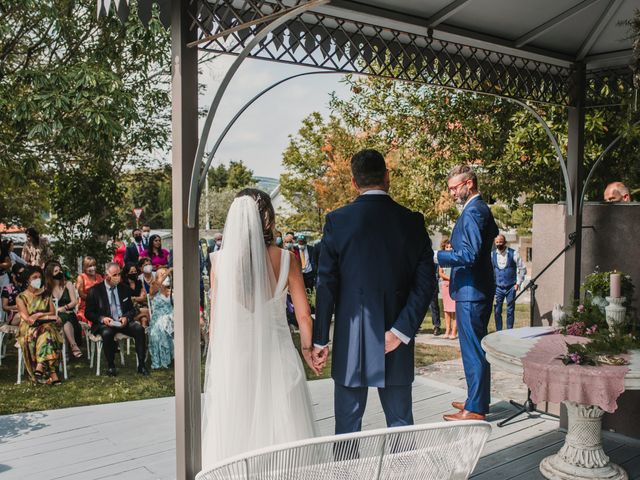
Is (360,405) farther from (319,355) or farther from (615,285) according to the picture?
(615,285)

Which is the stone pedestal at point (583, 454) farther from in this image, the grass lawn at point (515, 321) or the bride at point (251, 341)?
the grass lawn at point (515, 321)

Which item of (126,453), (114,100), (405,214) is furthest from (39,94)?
(405,214)

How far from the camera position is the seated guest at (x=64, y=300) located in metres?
7.98

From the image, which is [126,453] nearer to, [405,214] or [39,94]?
[405,214]

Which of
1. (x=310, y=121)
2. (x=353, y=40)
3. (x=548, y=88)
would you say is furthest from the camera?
(x=310, y=121)

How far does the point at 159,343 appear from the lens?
332 inches

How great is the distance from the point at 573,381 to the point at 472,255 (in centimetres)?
125

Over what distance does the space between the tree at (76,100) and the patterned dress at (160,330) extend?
2427 mm

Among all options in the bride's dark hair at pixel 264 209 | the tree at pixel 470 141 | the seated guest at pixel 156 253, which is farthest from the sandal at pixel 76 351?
the tree at pixel 470 141

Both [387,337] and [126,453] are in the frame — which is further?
[126,453]

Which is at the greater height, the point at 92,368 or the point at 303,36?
the point at 303,36

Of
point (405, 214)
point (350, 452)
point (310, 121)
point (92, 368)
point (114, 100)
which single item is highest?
point (310, 121)

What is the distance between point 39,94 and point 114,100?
3.10 feet

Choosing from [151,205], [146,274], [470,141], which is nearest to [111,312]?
[146,274]
